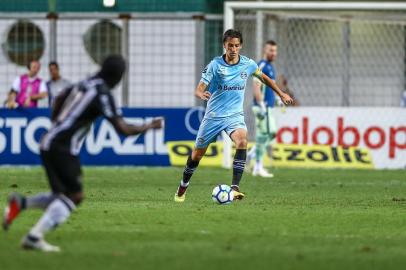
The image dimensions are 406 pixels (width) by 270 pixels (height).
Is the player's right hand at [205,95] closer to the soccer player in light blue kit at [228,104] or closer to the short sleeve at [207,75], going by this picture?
the soccer player in light blue kit at [228,104]

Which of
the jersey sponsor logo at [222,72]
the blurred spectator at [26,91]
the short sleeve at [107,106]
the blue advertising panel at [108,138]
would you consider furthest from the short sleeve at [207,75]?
the blurred spectator at [26,91]

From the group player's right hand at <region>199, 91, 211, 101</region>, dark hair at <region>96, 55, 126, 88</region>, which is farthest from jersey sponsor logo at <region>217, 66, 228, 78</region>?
dark hair at <region>96, 55, 126, 88</region>

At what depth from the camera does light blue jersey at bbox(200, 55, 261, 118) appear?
16250mm

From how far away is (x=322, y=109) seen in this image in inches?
1019

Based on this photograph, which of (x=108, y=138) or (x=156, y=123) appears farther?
(x=108, y=138)

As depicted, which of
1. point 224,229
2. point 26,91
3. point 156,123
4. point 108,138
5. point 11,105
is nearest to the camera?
point 156,123

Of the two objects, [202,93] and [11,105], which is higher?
[202,93]

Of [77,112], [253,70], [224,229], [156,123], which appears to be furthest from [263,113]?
[77,112]

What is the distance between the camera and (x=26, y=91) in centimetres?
2566

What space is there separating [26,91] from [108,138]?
1887mm

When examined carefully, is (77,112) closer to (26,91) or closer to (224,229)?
(224,229)

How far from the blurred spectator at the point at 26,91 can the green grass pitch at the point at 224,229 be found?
5021 millimetres

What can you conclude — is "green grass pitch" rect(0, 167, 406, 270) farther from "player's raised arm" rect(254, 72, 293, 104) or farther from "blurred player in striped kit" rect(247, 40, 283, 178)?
"blurred player in striped kit" rect(247, 40, 283, 178)

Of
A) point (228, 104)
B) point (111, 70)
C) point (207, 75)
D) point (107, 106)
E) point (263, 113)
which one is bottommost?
point (263, 113)
